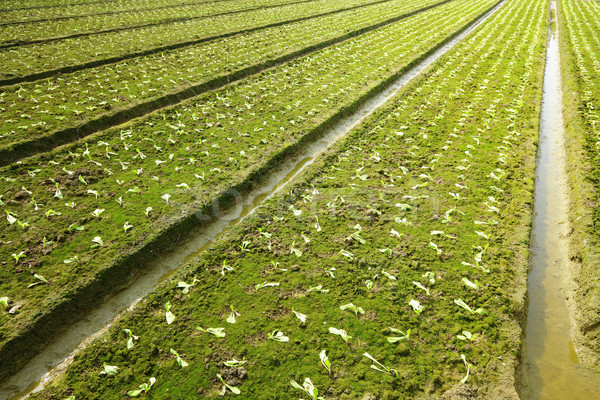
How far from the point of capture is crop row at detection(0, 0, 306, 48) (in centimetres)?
1934

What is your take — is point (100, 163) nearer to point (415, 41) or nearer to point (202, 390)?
point (202, 390)

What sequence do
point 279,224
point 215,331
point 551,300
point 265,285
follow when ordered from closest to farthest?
1. point 215,331
2. point 265,285
3. point 551,300
4. point 279,224

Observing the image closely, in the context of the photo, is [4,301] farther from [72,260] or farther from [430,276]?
[430,276]

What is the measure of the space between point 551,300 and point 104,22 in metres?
30.0

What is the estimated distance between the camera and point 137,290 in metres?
6.10

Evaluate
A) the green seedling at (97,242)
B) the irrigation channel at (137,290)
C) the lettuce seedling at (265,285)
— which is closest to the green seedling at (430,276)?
the lettuce seedling at (265,285)

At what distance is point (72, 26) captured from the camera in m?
21.9

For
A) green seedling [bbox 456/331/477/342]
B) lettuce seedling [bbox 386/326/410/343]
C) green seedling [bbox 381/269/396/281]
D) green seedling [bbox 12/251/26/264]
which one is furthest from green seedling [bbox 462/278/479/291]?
green seedling [bbox 12/251/26/264]

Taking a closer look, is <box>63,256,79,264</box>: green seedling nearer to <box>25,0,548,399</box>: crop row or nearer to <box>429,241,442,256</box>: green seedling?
<box>25,0,548,399</box>: crop row

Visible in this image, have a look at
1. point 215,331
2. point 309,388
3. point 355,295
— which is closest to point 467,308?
point 355,295

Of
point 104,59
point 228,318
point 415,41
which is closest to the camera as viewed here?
point 228,318

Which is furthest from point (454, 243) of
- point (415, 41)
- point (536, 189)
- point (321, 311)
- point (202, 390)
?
point (415, 41)

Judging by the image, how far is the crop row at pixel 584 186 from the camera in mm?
5230

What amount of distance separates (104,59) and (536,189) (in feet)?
62.2
